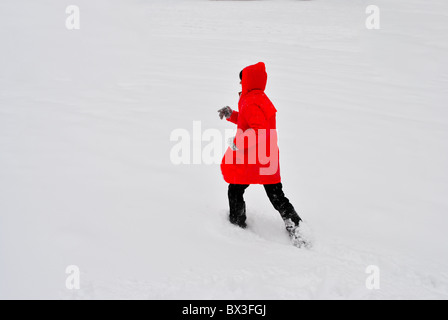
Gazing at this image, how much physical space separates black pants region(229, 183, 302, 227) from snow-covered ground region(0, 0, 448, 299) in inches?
5.4

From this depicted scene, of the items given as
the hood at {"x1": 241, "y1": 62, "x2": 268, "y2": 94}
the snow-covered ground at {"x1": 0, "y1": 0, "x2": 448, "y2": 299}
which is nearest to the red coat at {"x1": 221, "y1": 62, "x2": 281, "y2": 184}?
the hood at {"x1": 241, "y1": 62, "x2": 268, "y2": 94}

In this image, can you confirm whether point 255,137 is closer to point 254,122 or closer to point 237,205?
point 254,122

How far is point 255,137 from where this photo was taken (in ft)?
9.51

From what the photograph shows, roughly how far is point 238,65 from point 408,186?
213 inches

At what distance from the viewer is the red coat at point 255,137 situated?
2.89 m

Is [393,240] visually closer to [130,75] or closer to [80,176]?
[80,176]

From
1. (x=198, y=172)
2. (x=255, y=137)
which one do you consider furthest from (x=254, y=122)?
(x=198, y=172)

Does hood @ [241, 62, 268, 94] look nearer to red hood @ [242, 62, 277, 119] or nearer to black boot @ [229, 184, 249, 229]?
red hood @ [242, 62, 277, 119]

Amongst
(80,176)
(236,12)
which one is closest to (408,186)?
(80,176)

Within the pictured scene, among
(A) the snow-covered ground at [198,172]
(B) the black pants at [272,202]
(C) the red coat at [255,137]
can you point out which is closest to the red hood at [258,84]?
(C) the red coat at [255,137]

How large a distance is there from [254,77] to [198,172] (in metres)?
1.60

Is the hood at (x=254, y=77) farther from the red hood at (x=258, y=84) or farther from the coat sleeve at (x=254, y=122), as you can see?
the coat sleeve at (x=254, y=122)

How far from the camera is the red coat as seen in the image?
289cm

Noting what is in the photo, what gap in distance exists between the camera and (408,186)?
4133 millimetres
